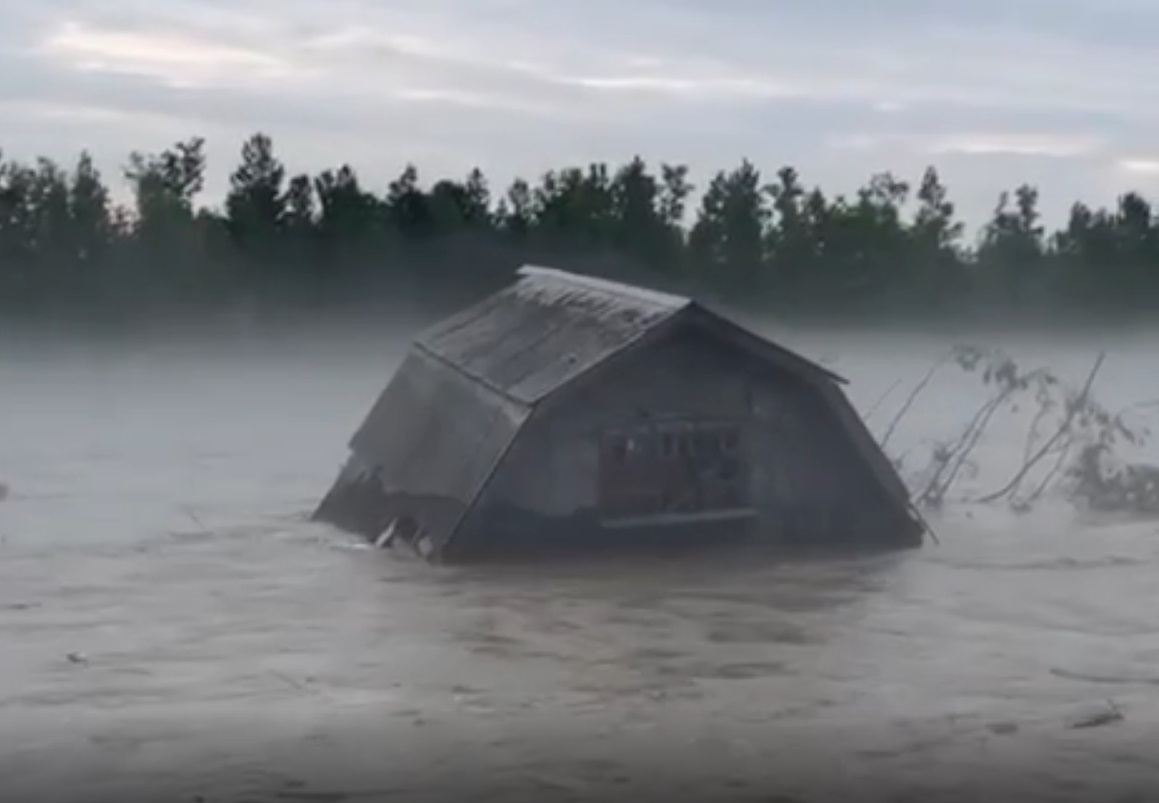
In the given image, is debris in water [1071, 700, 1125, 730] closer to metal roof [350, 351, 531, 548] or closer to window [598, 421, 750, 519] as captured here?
metal roof [350, 351, 531, 548]

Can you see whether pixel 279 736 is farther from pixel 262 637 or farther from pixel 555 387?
pixel 555 387

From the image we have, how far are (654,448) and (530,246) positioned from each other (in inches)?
698

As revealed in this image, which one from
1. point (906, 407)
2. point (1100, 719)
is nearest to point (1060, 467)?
point (906, 407)

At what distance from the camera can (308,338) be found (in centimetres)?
3969

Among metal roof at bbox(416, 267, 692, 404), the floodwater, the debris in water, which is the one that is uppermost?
metal roof at bbox(416, 267, 692, 404)

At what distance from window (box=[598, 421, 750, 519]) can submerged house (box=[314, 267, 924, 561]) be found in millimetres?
12

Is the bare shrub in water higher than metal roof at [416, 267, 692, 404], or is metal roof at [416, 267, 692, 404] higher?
metal roof at [416, 267, 692, 404]

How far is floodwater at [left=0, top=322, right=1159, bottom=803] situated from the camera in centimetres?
1013

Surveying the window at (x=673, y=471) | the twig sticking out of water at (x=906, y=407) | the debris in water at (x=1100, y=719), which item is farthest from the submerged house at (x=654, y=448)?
the debris in water at (x=1100, y=719)

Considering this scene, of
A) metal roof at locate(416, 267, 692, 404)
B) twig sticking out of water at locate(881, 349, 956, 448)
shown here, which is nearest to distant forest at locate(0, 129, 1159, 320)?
twig sticking out of water at locate(881, 349, 956, 448)

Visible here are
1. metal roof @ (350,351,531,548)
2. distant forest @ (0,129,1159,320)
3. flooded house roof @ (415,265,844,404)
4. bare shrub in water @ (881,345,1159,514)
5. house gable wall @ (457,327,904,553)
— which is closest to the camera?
metal roof @ (350,351,531,548)

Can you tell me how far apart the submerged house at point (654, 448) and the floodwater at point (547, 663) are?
670 millimetres

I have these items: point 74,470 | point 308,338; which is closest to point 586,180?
point 308,338

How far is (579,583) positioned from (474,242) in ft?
65.8
